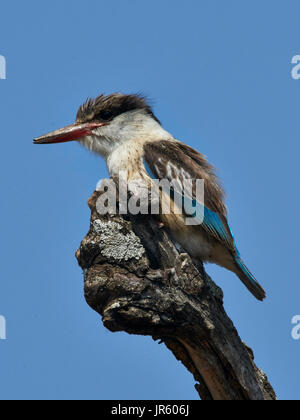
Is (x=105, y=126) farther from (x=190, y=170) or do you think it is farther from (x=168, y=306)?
(x=168, y=306)

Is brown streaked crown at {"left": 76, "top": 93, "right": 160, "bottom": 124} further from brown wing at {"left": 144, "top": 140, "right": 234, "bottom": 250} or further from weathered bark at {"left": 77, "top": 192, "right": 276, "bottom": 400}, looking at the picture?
weathered bark at {"left": 77, "top": 192, "right": 276, "bottom": 400}

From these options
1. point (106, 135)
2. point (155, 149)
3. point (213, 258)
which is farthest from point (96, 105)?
point (213, 258)

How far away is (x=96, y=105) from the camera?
7617 millimetres

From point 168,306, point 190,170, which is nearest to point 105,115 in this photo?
point 190,170

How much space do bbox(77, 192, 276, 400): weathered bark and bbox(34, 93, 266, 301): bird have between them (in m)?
0.92

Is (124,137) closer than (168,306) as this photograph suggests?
No

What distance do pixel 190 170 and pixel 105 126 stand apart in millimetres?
1298

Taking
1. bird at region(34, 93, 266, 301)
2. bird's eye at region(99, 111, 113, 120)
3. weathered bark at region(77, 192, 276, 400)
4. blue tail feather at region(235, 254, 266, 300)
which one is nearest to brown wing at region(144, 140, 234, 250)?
bird at region(34, 93, 266, 301)

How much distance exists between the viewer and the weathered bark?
5.14 meters

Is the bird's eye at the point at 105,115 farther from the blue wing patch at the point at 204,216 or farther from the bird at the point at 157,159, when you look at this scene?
the blue wing patch at the point at 204,216

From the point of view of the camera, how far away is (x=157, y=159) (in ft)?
22.3
